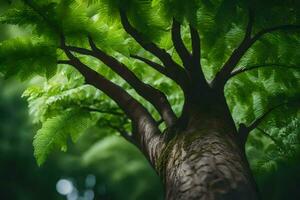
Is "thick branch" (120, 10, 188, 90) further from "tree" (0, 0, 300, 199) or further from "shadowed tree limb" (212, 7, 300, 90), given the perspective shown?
"shadowed tree limb" (212, 7, 300, 90)

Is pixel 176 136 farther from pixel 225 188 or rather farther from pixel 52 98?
pixel 52 98

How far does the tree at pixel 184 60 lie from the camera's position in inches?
57.5

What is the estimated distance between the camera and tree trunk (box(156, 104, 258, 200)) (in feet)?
4.36

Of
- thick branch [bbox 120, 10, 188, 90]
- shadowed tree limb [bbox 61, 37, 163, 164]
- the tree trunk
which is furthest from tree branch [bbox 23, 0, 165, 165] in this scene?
thick branch [bbox 120, 10, 188, 90]

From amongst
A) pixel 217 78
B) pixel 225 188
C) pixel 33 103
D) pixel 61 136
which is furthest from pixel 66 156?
pixel 225 188

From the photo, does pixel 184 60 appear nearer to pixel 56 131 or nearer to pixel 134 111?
pixel 134 111

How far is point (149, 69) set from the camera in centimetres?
276

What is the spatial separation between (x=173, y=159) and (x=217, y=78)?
43 centimetres

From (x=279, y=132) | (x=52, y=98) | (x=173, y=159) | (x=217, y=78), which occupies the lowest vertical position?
(x=279, y=132)

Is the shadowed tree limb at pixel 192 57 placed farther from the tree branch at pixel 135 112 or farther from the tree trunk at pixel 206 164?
the tree branch at pixel 135 112

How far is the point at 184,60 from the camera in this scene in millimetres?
1767

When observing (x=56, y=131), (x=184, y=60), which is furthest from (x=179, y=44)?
(x=56, y=131)

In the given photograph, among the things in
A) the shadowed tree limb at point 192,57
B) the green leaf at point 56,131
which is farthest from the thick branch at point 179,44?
the green leaf at point 56,131

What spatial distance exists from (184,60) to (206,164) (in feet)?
1.71
